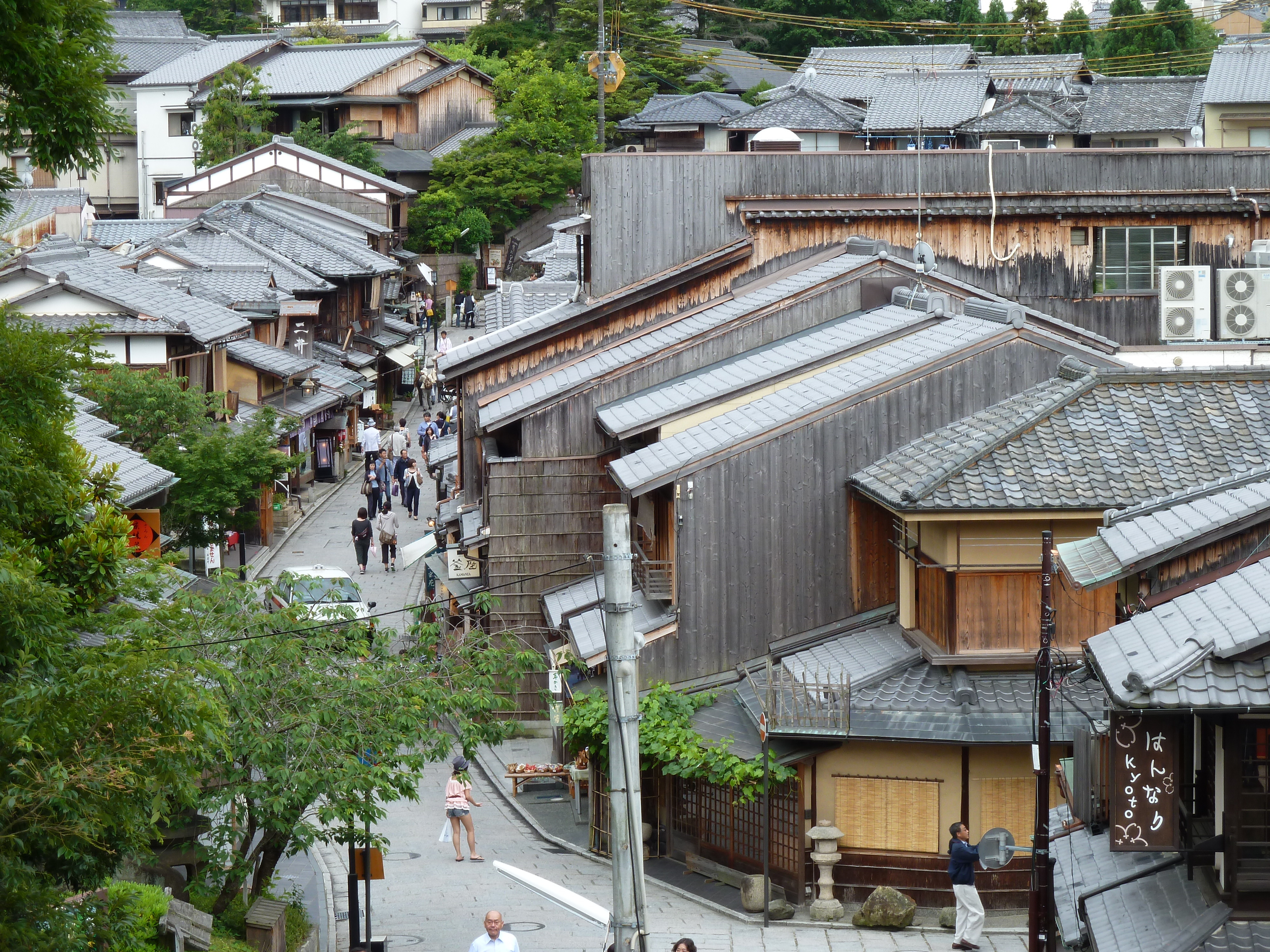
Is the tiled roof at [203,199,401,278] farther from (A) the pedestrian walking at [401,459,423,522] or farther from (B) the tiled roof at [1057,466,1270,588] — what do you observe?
(B) the tiled roof at [1057,466,1270,588]

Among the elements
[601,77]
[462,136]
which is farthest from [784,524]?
[462,136]

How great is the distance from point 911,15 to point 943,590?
234 feet

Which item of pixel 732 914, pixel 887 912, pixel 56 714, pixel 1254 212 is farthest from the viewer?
pixel 1254 212

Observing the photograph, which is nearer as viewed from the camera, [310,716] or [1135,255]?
[310,716]

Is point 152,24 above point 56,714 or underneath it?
above

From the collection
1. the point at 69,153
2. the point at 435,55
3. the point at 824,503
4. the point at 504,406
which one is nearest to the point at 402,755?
the point at 824,503

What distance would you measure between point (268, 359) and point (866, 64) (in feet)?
134

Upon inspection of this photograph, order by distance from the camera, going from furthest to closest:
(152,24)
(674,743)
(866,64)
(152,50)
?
(152,24)
(152,50)
(866,64)
(674,743)

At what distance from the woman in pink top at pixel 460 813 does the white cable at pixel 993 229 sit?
16.1m

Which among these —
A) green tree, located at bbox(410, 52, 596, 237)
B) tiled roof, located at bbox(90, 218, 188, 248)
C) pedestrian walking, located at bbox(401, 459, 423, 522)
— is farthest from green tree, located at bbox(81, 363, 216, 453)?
green tree, located at bbox(410, 52, 596, 237)

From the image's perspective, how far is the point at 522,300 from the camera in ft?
134

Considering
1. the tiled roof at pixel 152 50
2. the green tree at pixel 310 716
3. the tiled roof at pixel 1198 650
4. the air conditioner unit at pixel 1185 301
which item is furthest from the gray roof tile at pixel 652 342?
the tiled roof at pixel 152 50

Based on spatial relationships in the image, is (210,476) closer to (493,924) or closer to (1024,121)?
(493,924)

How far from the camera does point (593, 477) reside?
28.4 m
